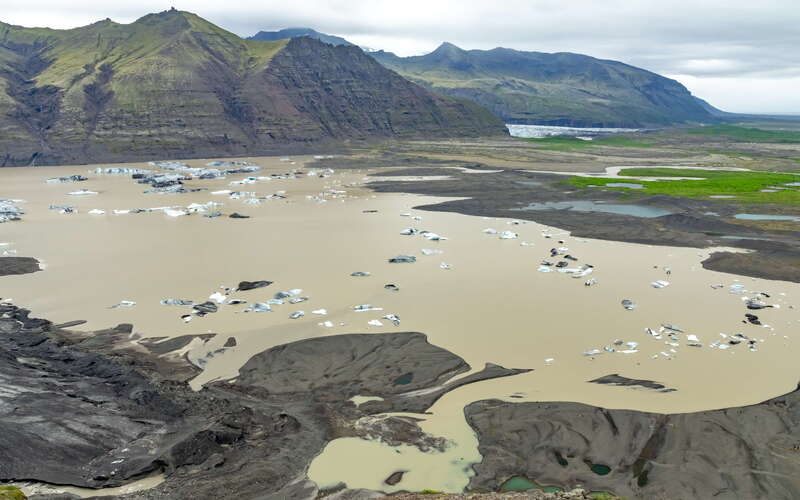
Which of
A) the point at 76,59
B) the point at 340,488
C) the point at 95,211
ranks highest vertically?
the point at 76,59

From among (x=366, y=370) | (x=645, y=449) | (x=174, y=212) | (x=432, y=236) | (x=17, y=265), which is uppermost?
(x=174, y=212)

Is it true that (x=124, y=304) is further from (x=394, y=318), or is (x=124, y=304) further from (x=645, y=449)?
(x=645, y=449)

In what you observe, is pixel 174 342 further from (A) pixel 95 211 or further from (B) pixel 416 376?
(A) pixel 95 211

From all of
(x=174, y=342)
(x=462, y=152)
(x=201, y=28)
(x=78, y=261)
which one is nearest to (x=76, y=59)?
(x=201, y=28)

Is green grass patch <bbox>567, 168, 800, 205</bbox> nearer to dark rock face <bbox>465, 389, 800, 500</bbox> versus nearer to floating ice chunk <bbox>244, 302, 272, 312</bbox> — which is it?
dark rock face <bbox>465, 389, 800, 500</bbox>

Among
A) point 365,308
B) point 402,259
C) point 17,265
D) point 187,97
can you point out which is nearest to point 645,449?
point 365,308

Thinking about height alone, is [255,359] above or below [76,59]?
below
